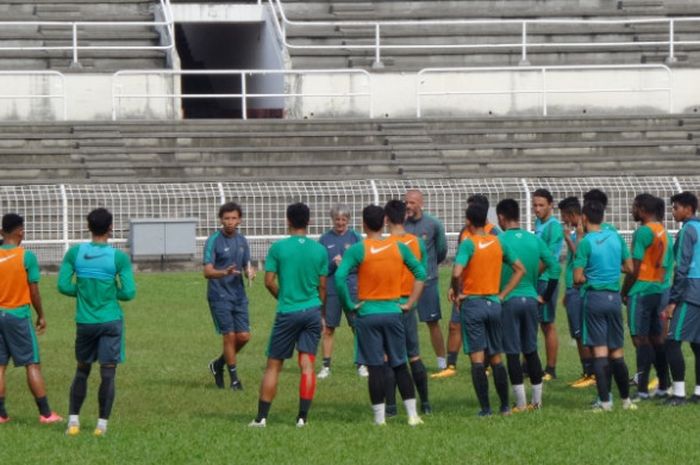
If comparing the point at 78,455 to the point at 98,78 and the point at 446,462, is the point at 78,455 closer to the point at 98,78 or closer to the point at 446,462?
the point at 446,462

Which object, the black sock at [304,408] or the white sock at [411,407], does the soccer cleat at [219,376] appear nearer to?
the black sock at [304,408]

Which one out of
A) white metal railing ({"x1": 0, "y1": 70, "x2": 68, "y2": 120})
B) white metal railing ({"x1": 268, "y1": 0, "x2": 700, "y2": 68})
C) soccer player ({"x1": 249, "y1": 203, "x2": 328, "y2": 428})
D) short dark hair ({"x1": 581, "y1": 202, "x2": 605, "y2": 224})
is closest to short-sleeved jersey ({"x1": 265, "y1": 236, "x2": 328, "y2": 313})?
soccer player ({"x1": 249, "y1": 203, "x2": 328, "y2": 428})

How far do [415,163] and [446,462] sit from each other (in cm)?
1853

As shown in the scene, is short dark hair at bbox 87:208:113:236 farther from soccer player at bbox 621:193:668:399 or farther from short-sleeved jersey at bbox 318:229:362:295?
soccer player at bbox 621:193:668:399

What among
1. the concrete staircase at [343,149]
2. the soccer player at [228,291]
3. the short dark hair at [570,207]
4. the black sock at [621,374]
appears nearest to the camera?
the black sock at [621,374]

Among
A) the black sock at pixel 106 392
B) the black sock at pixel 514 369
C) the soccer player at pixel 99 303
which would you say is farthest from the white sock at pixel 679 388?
the black sock at pixel 106 392

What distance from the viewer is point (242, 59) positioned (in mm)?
38094

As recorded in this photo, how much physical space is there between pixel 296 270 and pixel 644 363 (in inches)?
146

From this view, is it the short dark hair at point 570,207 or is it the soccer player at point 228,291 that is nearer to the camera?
the short dark hair at point 570,207

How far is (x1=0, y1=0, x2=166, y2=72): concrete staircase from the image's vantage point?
33.2 metres

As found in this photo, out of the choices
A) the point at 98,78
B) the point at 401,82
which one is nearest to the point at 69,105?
the point at 98,78

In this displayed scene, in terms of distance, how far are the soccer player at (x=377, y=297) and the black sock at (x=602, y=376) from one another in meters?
1.71

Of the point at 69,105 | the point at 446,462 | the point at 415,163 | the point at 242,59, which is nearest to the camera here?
the point at 446,462

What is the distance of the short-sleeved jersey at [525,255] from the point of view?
14.3m
